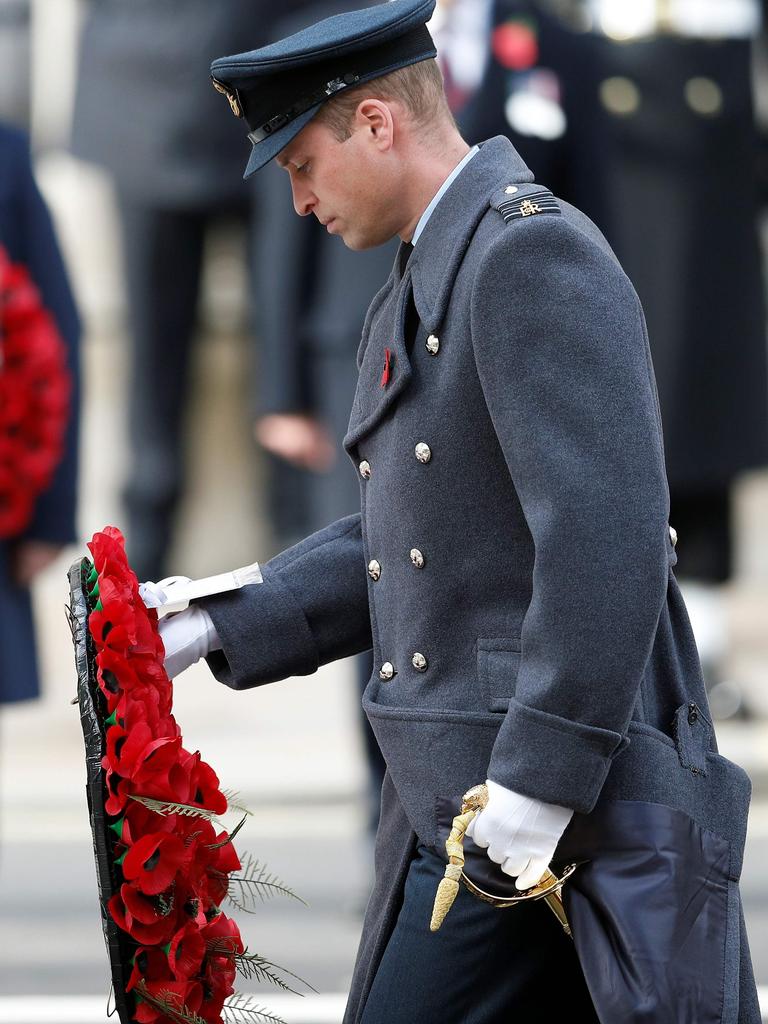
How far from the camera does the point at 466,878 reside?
2.18 meters

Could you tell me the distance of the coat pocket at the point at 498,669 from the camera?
2234 mm

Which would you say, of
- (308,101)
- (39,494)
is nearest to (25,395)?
(39,494)

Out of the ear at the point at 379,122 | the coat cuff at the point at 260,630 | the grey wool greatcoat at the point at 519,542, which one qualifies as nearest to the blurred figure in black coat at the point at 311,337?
the coat cuff at the point at 260,630

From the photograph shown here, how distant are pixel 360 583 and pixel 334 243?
2.44m

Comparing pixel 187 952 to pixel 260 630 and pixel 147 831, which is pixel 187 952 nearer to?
pixel 147 831

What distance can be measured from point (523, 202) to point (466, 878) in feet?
2.41

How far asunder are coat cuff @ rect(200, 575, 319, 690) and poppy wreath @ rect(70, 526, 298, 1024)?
18 cm

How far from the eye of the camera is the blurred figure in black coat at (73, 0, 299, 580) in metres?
7.68

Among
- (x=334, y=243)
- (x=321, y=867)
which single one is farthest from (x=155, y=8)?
(x=321, y=867)

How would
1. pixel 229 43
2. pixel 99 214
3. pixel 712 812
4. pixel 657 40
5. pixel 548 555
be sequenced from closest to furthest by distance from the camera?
pixel 548 555, pixel 712 812, pixel 657 40, pixel 229 43, pixel 99 214

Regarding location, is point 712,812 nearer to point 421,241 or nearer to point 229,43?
point 421,241

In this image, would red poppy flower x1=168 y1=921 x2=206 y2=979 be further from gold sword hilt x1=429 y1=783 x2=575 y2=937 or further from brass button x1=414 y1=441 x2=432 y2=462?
brass button x1=414 y1=441 x2=432 y2=462

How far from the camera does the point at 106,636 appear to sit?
232cm

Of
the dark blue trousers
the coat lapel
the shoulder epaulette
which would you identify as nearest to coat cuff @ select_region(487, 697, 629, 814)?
the dark blue trousers
